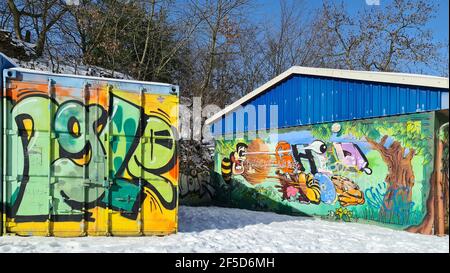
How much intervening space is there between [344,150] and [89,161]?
6981 millimetres

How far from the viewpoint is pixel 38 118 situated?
6652mm

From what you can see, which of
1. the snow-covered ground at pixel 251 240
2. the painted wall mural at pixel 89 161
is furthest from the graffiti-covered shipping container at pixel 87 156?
the snow-covered ground at pixel 251 240

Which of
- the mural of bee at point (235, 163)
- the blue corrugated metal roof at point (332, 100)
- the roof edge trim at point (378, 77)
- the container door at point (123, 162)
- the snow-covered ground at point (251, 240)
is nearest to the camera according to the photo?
the snow-covered ground at point (251, 240)

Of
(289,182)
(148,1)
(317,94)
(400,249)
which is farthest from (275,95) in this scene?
(148,1)

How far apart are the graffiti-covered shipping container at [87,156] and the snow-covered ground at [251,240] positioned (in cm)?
36

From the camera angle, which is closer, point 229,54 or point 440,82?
point 440,82

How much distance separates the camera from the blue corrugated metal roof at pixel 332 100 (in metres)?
9.23

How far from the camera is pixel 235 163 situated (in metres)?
15.3

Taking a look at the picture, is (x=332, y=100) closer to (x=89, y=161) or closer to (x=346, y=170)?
(x=346, y=170)

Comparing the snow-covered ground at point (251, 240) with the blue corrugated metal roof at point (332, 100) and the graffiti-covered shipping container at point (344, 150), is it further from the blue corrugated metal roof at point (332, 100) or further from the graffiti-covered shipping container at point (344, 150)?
the blue corrugated metal roof at point (332, 100)

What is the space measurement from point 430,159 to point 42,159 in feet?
26.5

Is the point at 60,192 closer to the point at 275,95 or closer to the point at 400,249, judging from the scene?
the point at 400,249

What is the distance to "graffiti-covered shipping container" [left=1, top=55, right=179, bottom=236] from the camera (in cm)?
657

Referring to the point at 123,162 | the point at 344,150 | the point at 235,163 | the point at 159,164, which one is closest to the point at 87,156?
the point at 123,162
